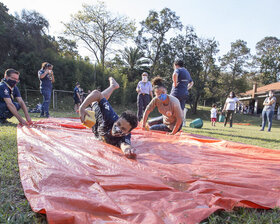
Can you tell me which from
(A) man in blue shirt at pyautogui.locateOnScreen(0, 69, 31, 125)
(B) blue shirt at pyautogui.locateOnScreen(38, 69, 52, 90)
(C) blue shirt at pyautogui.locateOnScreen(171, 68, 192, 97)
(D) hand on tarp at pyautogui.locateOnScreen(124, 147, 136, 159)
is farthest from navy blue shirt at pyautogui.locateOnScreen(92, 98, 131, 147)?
(B) blue shirt at pyautogui.locateOnScreen(38, 69, 52, 90)

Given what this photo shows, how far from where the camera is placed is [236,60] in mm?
22969

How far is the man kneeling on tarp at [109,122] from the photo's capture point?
7.63 feet

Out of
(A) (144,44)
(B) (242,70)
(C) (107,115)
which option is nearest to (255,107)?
(B) (242,70)

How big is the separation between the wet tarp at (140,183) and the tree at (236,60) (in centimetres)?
2284

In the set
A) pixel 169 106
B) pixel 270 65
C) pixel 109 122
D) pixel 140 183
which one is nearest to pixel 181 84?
pixel 169 106

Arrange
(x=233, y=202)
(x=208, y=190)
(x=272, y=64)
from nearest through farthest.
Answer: (x=233, y=202) < (x=208, y=190) < (x=272, y=64)

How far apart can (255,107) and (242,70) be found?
4747 millimetres

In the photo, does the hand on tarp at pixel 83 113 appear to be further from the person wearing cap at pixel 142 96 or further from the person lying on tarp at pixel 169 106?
the person wearing cap at pixel 142 96

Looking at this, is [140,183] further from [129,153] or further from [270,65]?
[270,65]

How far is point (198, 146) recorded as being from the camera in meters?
2.79

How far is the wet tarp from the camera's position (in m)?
1.10

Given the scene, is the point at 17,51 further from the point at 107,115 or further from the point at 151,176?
the point at 151,176

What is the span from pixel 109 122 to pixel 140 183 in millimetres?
1333

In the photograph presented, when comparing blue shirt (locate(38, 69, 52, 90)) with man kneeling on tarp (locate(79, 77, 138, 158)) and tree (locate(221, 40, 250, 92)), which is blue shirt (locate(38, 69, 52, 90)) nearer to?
man kneeling on tarp (locate(79, 77, 138, 158))
